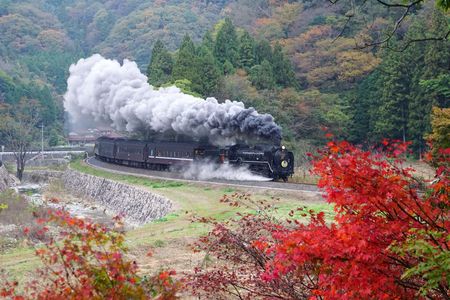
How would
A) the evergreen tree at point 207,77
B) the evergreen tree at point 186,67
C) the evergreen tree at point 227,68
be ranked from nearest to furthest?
1. the evergreen tree at point 207,77
2. the evergreen tree at point 186,67
3. the evergreen tree at point 227,68

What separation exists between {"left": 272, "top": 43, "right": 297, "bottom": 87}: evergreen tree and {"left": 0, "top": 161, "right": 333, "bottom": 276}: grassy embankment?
2299 cm

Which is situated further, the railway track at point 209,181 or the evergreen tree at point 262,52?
the evergreen tree at point 262,52

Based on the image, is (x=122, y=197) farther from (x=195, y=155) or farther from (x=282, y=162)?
(x=282, y=162)

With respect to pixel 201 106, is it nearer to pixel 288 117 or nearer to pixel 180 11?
pixel 288 117

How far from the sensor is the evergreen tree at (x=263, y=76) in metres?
49.4

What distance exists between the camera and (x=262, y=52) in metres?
55.0

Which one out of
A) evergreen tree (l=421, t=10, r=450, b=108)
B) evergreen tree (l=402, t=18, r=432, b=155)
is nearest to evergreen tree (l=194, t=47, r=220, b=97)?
evergreen tree (l=402, t=18, r=432, b=155)

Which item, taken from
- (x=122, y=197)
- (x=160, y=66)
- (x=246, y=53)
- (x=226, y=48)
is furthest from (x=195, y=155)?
(x=226, y=48)

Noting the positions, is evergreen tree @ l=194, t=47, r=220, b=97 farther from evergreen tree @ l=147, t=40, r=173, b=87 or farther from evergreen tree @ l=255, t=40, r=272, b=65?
evergreen tree @ l=255, t=40, r=272, b=65

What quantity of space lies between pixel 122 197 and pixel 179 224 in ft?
45.9

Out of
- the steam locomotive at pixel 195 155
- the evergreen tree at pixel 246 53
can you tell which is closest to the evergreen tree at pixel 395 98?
the steam locomotive at pixel 195 155

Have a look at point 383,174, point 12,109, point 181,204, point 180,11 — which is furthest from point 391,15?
point 180,11

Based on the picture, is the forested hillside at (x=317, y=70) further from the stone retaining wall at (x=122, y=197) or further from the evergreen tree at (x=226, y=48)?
the stone retaining wall at (x=122, y=197)

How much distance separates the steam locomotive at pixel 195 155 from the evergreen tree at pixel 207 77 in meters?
7.80
